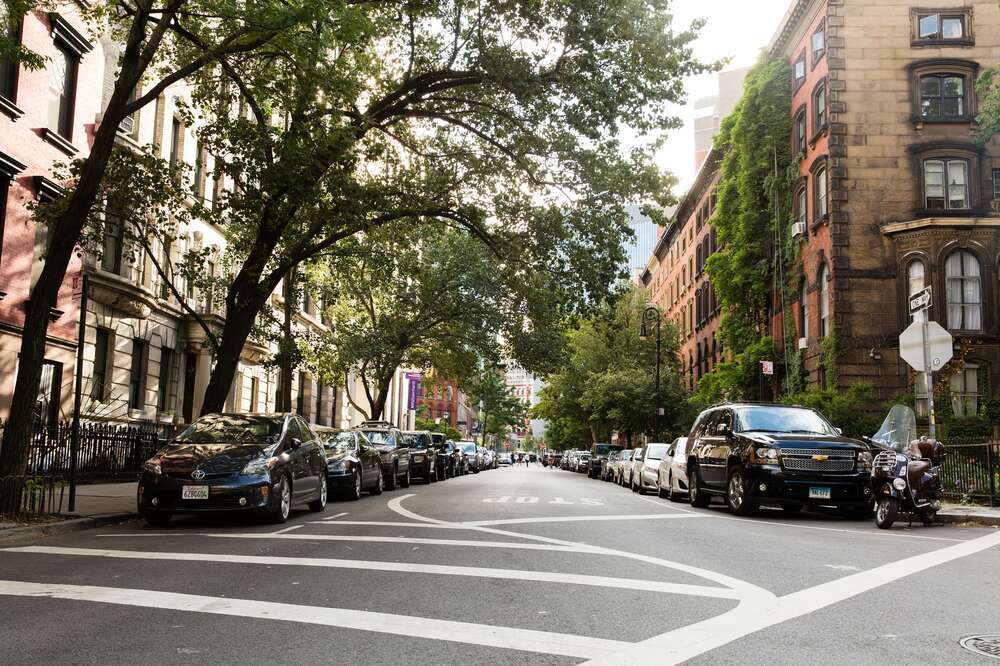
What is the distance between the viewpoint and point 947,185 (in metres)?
29.6

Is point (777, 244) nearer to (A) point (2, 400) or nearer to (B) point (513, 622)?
(A) point (2, 400)

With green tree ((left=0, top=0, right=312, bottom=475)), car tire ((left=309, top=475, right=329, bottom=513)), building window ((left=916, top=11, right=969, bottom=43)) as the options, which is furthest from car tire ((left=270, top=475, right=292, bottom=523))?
building window ((left=916, top=11, right=969, bottom=43))

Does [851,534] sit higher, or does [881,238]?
[881,238]

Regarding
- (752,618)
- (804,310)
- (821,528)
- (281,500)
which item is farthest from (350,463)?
(804,310)

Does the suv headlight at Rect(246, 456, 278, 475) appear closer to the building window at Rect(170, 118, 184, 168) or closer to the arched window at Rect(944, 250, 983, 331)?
the building window at Rect(170, 118, 184, 168)

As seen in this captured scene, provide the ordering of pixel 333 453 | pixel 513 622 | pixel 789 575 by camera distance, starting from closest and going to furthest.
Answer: pixel 513 622 < pixel 789 575 < pixel 333 453

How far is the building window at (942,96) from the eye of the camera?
30.1 metres

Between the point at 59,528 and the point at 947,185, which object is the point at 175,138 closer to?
the point at 59,528

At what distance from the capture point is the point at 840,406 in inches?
1075

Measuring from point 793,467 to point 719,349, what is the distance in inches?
1351

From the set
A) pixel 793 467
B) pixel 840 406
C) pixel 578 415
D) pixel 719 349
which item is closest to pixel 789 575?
pixel 793 467

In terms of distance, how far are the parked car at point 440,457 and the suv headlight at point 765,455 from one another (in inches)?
697

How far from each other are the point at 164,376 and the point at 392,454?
29.9 ft

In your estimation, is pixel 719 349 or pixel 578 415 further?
pixel 578 415
